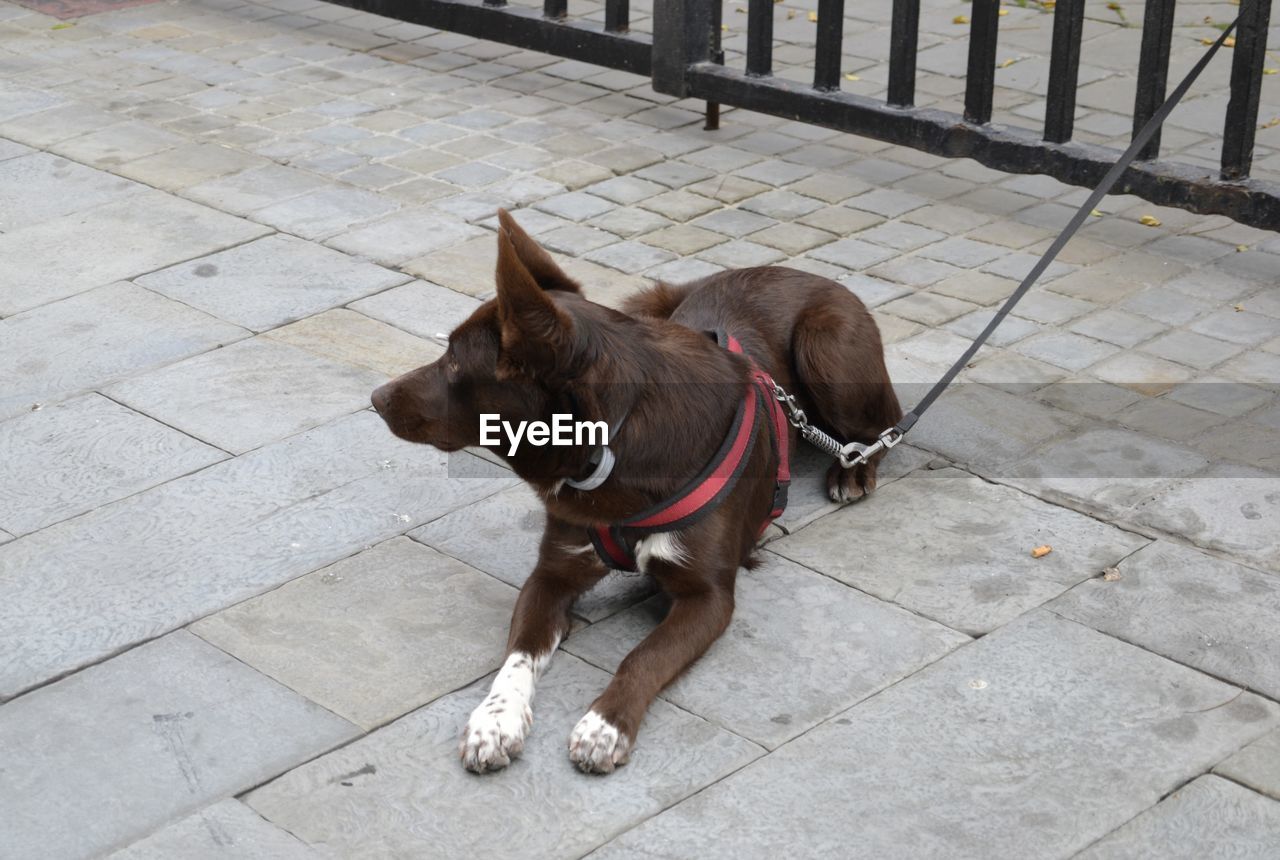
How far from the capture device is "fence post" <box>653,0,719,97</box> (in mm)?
7980

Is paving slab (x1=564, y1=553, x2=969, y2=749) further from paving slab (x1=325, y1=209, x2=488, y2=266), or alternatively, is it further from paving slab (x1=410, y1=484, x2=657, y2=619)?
paving slab (x1=325, y1=209, x2=488, y2=266)

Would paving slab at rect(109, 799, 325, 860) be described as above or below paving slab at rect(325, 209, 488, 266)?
below

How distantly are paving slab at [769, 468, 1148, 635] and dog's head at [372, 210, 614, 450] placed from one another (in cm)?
115

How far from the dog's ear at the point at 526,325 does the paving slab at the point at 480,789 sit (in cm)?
87

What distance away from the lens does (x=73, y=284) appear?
634 centimetres

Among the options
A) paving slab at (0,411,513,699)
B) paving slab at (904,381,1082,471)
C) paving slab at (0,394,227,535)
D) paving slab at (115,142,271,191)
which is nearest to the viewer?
paving slab at (0,411,513,699)

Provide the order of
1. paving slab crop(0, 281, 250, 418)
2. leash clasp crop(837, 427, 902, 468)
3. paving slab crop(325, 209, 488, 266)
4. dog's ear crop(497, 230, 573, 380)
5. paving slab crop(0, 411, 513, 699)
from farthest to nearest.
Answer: paving slab crop(325, 209, 488, 266) < paving slab crop(0, 281, 250, 418) < leash clasp crop(837, 427, 902, 468) < paving slab crop(0, 411, 513, 699) < dog's ear crop(497, 230, 573, 380)

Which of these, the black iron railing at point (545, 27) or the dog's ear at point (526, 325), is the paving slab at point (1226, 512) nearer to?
the dog's ear at point (526, 325)

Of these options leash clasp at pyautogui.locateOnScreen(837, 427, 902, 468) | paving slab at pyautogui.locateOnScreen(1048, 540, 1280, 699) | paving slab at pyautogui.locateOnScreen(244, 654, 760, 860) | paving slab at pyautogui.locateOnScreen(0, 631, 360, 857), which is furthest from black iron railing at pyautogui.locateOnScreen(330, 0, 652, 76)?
paving slab at pyautogui.locateOnScreen(244, 654, 760, 860)

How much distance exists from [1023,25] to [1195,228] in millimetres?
3376

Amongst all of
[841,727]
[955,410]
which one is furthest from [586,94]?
[841,727]

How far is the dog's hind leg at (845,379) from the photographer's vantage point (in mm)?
4688

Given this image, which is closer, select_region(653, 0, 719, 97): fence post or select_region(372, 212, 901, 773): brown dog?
select_region(372, 212, 901, 773): brown dog

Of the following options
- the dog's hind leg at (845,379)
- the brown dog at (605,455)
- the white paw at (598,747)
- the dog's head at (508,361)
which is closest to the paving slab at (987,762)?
the white paw at (598,747)
